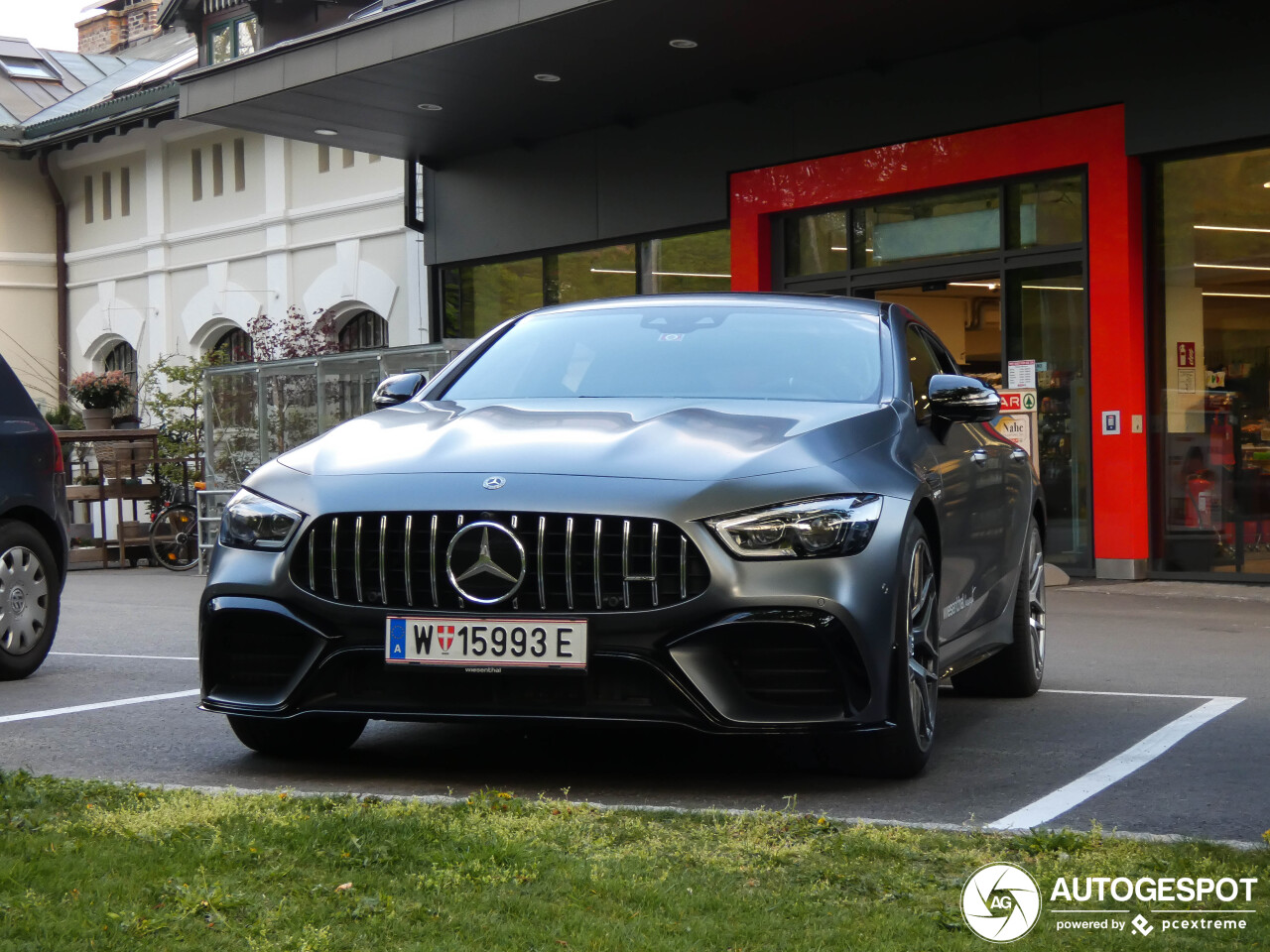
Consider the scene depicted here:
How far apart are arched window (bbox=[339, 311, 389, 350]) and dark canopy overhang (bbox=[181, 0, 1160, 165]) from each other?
16.2 ft

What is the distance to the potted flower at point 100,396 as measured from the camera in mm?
23938

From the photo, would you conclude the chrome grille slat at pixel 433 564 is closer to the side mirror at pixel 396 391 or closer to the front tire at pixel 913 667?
the front tire at pixel 913 667

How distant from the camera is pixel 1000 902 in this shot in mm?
3402

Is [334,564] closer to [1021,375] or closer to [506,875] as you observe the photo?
[506,875]

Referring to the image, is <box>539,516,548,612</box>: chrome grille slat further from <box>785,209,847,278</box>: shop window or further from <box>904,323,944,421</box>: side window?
<box>785,209,847,278</box>: shop window

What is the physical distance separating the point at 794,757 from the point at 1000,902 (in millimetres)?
2105

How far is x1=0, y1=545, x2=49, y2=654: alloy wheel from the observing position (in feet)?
26.3

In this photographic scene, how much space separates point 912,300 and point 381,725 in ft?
37.0

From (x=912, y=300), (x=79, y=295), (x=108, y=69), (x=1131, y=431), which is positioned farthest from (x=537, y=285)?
(x=108, y=69)

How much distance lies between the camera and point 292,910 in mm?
3305

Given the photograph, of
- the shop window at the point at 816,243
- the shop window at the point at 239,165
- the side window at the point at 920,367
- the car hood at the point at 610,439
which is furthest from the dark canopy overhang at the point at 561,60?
the car hood at the point at 610,439

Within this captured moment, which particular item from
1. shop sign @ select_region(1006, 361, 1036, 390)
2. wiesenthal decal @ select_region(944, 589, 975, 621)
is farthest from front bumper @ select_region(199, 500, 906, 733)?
shop sign @ select_region(1006, 361, 1036, 390)

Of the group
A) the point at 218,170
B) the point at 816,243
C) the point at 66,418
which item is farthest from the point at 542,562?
the point at 66,418

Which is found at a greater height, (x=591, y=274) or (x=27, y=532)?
(x=591, y=274)
